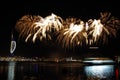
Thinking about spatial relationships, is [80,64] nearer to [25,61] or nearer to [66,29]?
[25,61]

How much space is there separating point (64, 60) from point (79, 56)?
5319 mm

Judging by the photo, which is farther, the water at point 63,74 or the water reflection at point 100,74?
the water at point 63,74

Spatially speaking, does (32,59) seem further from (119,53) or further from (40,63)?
(119,53)

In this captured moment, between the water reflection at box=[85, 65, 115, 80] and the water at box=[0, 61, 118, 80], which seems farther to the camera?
the water at box=[0, 61, 118, 80]

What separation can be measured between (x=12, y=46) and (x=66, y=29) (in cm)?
2170

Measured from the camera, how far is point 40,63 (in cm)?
5719

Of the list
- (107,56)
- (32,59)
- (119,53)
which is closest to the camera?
(119,53)

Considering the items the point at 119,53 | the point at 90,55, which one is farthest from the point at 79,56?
the point at 119,53

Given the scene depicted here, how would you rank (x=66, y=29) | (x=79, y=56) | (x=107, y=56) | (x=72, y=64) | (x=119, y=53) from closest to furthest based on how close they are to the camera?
(x=66, y=29)
(x=119, y=53)
(x=107, y=56)
(x=79, y=56)
(x=72, y=64)

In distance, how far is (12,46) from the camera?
44.9m

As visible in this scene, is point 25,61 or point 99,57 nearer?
point 99,57

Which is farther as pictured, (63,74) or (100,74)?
(100,74)

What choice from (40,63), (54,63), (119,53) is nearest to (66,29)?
(119,53)

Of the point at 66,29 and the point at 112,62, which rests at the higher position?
the point at 66,29
